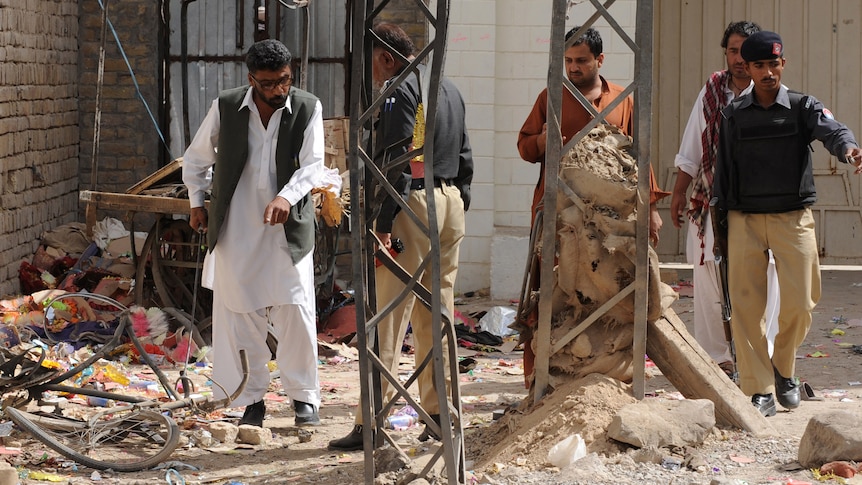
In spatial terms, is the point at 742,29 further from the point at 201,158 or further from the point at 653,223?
the point at 201,158

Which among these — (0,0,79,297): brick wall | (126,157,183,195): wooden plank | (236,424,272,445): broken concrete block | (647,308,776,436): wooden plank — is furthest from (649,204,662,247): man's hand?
(0,0,79,297): brick wall

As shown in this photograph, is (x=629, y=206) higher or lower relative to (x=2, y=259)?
higher

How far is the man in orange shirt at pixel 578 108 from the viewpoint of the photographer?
20.0ft

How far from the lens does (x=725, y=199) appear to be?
6496 millimetres

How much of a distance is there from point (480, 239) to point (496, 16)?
1836 millimetres

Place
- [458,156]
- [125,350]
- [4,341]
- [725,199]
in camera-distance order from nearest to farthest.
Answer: [458,156] → [725,199] → [4,341] → [125,350]

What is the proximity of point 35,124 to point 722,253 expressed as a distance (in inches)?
227

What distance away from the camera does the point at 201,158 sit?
20.6 ft

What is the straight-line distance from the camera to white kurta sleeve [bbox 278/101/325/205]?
6000mm

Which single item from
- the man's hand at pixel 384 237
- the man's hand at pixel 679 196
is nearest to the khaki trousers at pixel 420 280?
the man's hand at pixel 384 237

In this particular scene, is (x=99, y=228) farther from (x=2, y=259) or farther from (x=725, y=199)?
(x=725, y=199)

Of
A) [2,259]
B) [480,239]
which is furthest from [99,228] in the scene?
[480,239]

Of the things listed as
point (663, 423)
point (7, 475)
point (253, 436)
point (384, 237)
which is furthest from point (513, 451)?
point (7, 475)

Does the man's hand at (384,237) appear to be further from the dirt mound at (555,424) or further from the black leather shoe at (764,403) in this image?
the black leather shoe at (764,403)
